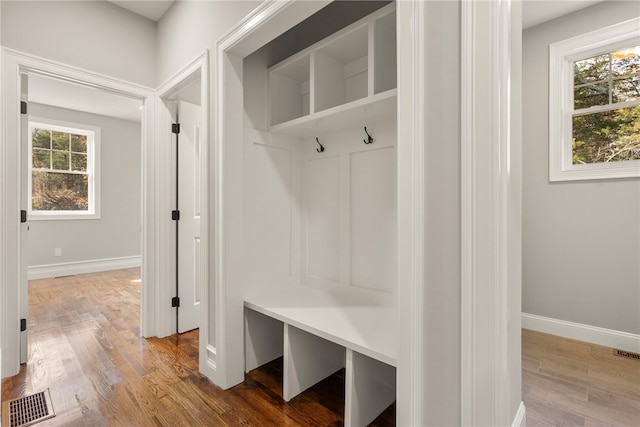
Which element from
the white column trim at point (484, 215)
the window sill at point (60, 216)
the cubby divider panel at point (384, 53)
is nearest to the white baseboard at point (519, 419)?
the white column trim at point (484, 215)

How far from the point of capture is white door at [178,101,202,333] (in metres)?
2.80

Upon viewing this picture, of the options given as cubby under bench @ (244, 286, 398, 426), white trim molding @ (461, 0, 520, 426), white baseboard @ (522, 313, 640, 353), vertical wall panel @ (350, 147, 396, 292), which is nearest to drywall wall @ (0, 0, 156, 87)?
vertical wall panel @ (350, 147, 396, 292)

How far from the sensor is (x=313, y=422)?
1.64m

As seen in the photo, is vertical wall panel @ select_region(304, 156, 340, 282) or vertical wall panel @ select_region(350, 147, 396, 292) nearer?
vertical wall panel @ select_region(350, 147, 396, 292)

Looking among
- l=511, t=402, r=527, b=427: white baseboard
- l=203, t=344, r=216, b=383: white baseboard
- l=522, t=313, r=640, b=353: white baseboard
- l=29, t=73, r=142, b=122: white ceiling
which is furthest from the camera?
l=29, t=73, r=142, b=122: white ceiling

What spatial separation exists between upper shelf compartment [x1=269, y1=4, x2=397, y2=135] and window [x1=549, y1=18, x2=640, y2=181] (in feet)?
6.37

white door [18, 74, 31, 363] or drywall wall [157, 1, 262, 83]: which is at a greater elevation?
drywall wall [157, 1, 262, 83]

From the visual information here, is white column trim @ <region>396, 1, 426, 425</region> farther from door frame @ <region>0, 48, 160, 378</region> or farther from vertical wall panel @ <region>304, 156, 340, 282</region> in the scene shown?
door frame @ <region>0, 48, 160, 378</region>

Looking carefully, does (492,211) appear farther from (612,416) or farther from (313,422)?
(612,416)

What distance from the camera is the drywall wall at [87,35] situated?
2111 mm

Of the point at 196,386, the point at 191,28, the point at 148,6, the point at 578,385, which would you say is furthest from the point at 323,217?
the point at 148,6

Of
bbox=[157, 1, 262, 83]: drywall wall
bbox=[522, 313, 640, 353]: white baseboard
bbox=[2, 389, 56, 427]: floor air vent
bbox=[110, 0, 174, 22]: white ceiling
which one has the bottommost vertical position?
bbox=[2, 389, 56, 427]: floor air vent

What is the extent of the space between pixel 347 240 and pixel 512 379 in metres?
1.17

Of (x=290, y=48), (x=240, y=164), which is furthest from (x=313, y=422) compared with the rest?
(x=290, y=48)
